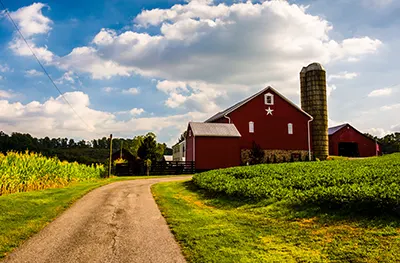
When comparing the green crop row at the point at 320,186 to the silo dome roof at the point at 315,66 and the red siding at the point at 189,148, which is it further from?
the silo dome roof at the point at 315,66

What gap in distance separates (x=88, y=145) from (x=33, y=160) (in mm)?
98777

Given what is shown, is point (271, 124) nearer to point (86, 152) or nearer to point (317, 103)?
point (317, 103)

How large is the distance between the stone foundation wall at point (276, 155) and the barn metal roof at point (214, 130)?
120 inches

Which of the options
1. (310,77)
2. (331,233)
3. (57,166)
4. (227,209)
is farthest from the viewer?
(310,77)

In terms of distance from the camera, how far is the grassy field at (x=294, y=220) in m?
7.00

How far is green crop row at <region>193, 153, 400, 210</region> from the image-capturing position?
9.62 m

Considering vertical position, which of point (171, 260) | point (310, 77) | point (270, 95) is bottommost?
point (171, 260)

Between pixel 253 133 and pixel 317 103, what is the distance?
1124 cm

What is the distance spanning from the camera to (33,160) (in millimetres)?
18609

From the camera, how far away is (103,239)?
827 centimetres

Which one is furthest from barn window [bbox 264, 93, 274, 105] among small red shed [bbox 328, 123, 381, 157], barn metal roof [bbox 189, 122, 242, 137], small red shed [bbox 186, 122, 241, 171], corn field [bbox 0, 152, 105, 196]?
corn field [bbox 0, 152, 105, 196]

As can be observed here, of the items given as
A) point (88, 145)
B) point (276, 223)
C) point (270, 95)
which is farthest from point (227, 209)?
point (88, 145)

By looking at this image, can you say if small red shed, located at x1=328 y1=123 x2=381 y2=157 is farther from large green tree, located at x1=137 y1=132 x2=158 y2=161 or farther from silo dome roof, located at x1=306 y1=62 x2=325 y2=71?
large green tree, located at x1=137 y1=132 x2=158 y2=161

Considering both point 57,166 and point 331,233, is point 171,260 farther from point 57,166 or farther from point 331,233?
point 57,166
